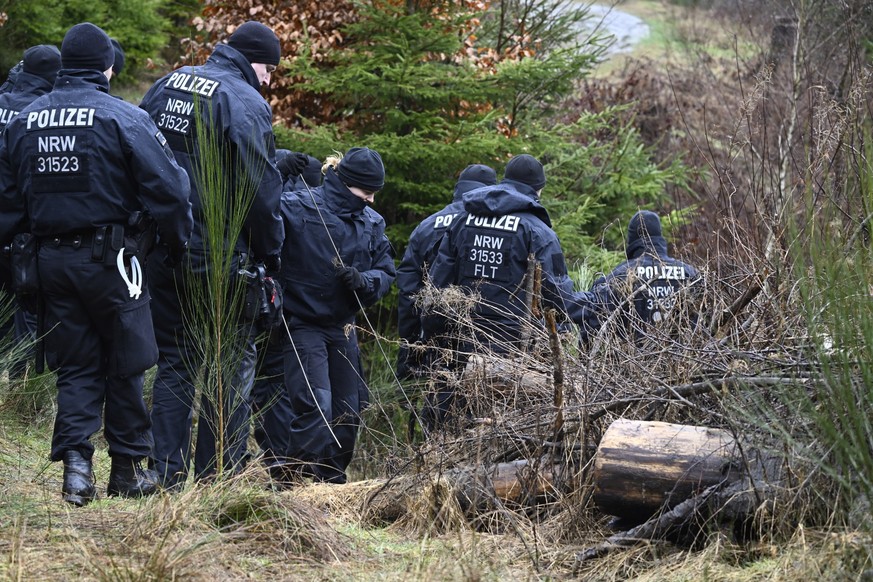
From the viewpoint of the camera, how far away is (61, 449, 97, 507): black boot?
187 inches

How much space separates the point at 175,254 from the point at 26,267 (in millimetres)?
711

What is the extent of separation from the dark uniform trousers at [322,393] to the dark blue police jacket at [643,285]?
5.40 feet

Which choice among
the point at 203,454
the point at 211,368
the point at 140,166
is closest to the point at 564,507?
the point at 211,368

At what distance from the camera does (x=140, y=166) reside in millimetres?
4867

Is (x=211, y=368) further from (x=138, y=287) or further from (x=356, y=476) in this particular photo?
(x=356, y=476)

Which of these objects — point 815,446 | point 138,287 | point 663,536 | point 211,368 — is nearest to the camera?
point 815,446

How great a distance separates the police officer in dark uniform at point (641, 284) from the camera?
5570 millimetres

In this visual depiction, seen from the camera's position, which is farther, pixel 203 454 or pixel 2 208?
pixel 203 454

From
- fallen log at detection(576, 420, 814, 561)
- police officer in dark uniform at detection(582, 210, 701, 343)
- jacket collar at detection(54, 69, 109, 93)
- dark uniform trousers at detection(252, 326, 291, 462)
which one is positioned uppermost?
jacket collar at detection(54, 69, 109, 93)

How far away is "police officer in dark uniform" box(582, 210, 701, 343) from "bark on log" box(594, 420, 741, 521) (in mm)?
874

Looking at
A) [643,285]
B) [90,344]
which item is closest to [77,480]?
[90,344]

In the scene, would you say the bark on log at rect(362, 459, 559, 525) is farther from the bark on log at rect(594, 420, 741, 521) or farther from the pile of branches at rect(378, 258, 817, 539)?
the bark on log at rect(594, 420, 741, 521)

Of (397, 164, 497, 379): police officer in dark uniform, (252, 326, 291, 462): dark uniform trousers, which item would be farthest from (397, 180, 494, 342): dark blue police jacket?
(252, 326, 291, 462): dark uniform trousers

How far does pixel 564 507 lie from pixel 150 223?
2.39 meters
